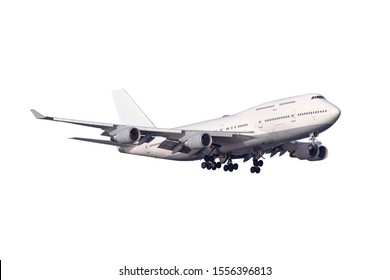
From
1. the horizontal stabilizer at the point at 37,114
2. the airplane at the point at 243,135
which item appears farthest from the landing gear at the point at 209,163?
the horizontal stabilizer at the point at 37,114

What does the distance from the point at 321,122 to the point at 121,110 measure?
75.6 feet

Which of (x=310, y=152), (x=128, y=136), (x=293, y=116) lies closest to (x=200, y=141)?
(x=128, y=136)

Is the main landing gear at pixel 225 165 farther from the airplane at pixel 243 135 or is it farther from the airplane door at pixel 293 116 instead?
the airplane door at pixel 293 116

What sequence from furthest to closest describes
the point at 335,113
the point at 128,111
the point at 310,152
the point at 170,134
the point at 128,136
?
the point at 128,111 → the point at 310,152 → the point at 170,134 → the point at 128,136 → the point at 335,113

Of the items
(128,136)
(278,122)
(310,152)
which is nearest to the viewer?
(128,136)

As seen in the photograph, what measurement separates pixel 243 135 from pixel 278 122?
287cm

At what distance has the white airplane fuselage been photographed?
208 feet

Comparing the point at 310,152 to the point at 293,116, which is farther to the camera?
the point at 310,152

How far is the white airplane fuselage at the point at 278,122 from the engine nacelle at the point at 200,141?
2.48 m

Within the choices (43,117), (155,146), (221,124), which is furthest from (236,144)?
(43,117)

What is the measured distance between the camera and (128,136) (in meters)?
63.8

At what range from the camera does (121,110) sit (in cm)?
8031

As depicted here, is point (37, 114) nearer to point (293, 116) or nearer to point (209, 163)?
point (209, 163)

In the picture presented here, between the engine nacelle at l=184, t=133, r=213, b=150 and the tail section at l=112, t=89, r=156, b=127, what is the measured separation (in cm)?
1331
